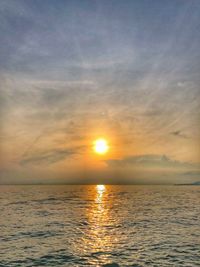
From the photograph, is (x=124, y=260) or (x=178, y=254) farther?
(x=178, y=254)

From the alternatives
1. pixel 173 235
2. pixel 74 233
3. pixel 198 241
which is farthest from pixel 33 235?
pixel 198 241

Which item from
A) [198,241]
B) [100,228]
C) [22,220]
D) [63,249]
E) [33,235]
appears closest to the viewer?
[63,249]

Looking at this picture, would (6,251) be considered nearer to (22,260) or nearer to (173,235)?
(22,260)

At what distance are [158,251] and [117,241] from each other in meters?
Answer: 5.39

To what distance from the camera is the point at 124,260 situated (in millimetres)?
21797

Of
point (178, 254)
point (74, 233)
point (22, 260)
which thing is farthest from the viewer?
point (74, 233)

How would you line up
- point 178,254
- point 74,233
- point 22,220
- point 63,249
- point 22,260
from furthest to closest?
point 22,220 < point 74,233 < point 63,249 < point 178,254 < point 22,260

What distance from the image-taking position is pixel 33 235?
3122 centimetres

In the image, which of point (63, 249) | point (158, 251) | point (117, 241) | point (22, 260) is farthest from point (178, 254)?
point (22, 260)

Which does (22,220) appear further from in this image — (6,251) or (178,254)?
A: (178,254)

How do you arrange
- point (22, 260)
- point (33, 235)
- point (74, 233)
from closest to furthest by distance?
1. point (22, 260)
2. point (33, 235)
3. point (74, 233)

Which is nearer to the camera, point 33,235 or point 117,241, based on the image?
point 117,241

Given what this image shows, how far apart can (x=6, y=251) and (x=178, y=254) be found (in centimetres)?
1442

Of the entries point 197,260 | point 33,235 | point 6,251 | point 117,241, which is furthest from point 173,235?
point 6,251
